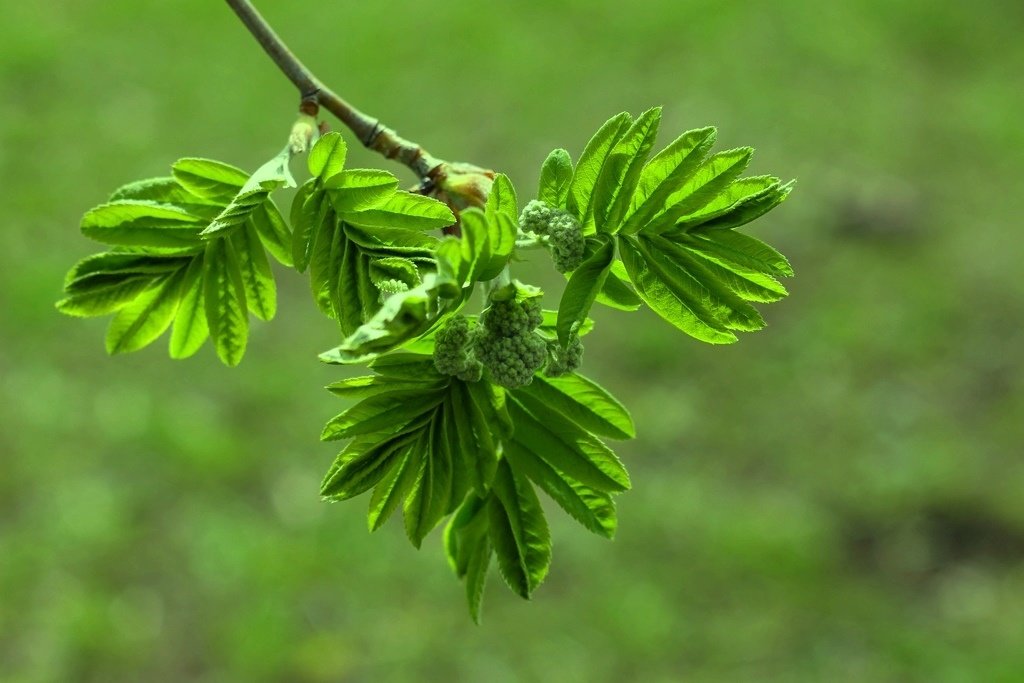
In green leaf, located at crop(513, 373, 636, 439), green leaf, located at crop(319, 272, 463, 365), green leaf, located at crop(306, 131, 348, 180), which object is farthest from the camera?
green leaf, located at crop(513, 373, 636, 439)

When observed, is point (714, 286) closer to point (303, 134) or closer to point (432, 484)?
point (432, 484)

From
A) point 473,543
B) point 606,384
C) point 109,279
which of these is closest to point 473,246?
point 473,543

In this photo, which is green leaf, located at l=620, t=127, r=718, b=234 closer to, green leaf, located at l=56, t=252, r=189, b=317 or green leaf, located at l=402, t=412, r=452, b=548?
green leaf, located at l=402, t=412, r=452, b=548

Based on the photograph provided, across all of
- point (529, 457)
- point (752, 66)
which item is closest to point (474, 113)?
point (752, 66)

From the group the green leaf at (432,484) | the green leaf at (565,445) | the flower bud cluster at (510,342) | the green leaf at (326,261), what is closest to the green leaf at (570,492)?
the green leaf at (565,445)

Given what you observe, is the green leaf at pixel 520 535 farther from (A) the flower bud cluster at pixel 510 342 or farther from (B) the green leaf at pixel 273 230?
(B) the green leaf at pixel 273 230

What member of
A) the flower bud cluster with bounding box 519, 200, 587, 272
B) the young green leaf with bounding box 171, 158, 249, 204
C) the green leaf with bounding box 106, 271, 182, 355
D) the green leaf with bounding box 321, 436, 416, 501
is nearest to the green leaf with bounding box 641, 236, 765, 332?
the flower bud cluster with bounding box 519, 200, 587, 272

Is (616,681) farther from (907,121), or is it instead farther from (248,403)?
(907,121)
